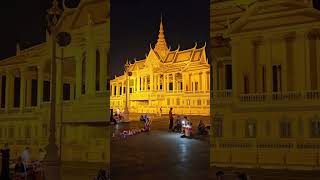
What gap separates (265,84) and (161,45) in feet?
4.61

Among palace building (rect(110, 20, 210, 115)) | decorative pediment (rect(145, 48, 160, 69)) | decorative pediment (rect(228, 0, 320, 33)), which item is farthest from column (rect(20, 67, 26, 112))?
decorative pediment (rect(228, 0, 320, 33))

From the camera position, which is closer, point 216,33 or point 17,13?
point 216,33

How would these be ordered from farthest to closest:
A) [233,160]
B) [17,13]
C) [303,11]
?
[17,13] < [233,160] < [303,11]

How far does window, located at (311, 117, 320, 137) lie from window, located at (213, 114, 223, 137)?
2.85 feet

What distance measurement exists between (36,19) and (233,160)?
3585 millimetres

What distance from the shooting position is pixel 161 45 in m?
5.15

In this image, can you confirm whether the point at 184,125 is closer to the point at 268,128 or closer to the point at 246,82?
the point at 246,82

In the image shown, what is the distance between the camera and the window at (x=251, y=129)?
424 centimetres

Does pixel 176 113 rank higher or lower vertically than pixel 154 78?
lower

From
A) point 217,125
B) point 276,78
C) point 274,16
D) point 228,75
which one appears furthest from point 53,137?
point 274,16

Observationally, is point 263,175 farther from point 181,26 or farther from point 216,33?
point 181,26

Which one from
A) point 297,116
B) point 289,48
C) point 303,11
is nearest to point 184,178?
point 297,116

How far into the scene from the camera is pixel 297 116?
13.2 ft

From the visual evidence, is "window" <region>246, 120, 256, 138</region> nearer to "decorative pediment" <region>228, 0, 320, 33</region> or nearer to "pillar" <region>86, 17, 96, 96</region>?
"decorative pediment" <region>228, 0, 320, 33</region>
